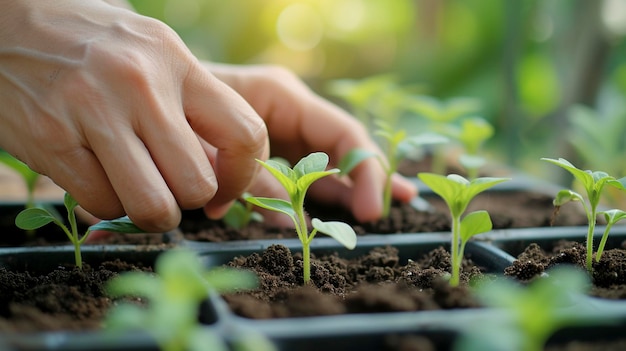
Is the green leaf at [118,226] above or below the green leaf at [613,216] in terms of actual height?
below

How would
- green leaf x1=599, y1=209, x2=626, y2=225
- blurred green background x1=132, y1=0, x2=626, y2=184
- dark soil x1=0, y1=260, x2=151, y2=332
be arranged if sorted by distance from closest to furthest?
dark soil x1=0, y1=260, x2=151, y2=332, green leaf x1=599, y1=209, x2=626, y2=225, blurred green background x1=132, y1=0, x2=626, y2=184

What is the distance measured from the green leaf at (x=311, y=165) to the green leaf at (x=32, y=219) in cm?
37

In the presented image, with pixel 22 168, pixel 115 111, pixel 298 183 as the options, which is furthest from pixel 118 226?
pixel 22 168

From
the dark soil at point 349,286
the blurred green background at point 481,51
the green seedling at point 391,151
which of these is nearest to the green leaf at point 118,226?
the dark soil at point 349,286

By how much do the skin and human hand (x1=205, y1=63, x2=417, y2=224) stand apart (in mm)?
348

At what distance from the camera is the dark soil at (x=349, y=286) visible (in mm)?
725

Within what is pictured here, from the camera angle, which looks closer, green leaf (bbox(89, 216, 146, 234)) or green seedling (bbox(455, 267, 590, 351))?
green seedling (bbox(455, 267, 590, 351))

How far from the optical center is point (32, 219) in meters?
0.97

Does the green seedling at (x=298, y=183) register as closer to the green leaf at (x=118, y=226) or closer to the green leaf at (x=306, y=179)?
the green leaf at (x=306, y=179)

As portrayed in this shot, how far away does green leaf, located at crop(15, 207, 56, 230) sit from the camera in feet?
3.16

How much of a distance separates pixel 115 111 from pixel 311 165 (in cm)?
26

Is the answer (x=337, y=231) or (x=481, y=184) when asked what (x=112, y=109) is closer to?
(x=337, y=231)

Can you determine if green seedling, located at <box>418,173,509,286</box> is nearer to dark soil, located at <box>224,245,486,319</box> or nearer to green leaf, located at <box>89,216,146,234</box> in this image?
dark soil, located at <box>224,245,486,319</box>

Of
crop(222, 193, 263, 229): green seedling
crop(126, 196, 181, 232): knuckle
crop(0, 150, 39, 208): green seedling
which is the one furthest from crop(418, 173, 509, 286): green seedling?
crop(0, 150, 39, 208): green seedling
